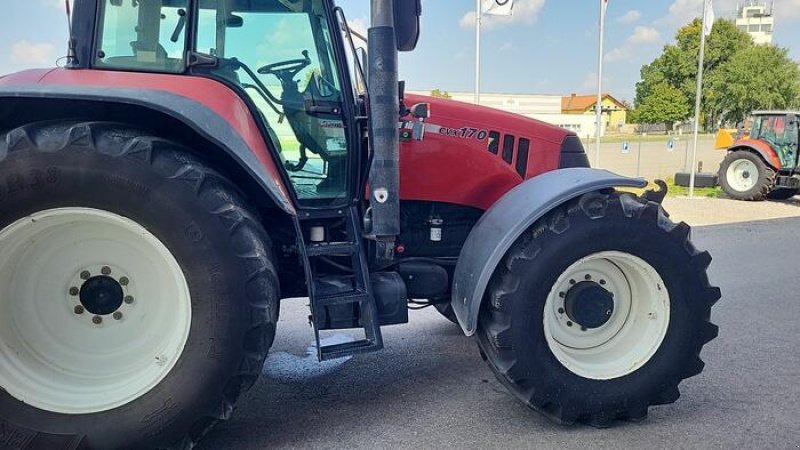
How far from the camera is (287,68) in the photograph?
321 centimetres

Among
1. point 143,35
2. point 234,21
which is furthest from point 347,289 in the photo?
point 143,35

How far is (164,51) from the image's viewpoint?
3.05 meters

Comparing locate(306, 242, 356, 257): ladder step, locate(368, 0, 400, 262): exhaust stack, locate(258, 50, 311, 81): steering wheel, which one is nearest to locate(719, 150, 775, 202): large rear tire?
locate(368, 0, 400, 262): exhaust stack

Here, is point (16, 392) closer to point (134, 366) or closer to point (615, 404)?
point (134, 366)

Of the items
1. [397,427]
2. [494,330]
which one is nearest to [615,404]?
[494,330]

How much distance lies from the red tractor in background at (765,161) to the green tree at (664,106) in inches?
1707

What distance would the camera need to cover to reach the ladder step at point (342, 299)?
3061 mm

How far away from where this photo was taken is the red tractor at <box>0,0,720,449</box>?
260 cm

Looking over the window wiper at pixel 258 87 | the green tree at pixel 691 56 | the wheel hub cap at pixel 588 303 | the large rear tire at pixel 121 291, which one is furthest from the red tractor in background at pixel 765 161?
the green tree at pixel 691 56

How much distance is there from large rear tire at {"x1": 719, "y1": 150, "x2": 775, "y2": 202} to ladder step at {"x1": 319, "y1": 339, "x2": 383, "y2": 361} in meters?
12.6

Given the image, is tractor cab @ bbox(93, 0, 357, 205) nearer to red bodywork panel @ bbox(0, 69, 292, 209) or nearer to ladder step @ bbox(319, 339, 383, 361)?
red bodywork panel @ bbox(0, 69, 292, 209)

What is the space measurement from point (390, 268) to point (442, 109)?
983 millimetres

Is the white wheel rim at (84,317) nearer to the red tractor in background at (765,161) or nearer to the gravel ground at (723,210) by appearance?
the gravel ground at (723,210)

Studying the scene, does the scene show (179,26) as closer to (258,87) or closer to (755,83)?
(258,87)
